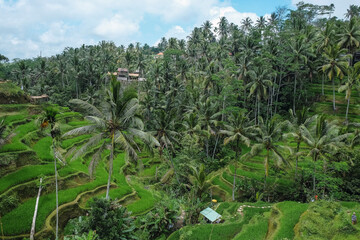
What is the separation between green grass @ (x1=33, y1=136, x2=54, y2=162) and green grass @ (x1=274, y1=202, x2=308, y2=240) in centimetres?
2015

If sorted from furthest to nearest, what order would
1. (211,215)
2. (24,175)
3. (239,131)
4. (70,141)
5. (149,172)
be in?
(149,172), (70,141), (239,131), (24,175), (211,215)

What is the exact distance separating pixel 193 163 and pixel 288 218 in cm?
1232

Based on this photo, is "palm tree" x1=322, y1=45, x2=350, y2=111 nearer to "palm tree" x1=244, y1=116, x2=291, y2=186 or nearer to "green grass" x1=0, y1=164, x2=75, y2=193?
"palm tree" x1=244, y1=116, x2=291, y2=186

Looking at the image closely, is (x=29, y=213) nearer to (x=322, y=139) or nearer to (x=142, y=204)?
(x=142, y=204)

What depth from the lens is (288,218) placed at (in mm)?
14461

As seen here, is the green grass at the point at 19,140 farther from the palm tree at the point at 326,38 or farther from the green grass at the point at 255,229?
the palm tree at the point at 326,38

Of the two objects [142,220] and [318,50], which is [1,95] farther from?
[318,50]

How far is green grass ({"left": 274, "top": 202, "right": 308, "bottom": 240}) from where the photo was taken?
13.0 meters

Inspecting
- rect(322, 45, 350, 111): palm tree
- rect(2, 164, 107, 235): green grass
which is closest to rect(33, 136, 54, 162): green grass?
rect(2, 164, 107, 235): green grass

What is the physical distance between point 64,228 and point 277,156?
18098 mm

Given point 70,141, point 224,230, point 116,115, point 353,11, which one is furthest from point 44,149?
point 353,11

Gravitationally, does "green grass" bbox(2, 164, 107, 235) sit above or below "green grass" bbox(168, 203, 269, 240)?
above

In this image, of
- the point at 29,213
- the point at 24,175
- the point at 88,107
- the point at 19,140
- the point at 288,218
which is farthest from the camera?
the point at 19,140

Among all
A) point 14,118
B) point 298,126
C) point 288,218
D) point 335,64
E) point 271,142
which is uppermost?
point 335,64
